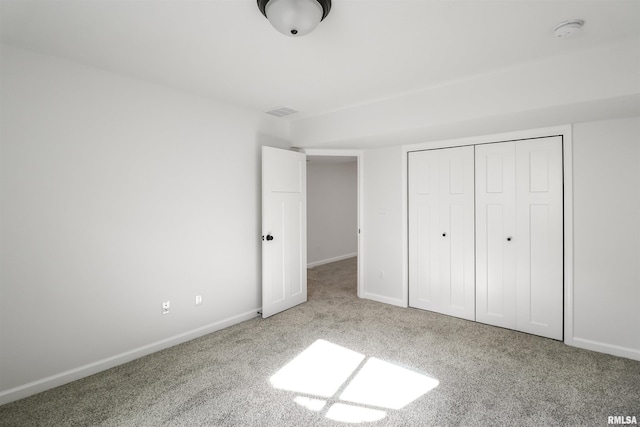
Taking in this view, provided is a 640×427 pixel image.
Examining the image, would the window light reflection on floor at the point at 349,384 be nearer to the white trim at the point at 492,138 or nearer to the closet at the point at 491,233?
the closet at the point at 491,233

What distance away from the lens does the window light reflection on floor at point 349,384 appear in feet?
6.71

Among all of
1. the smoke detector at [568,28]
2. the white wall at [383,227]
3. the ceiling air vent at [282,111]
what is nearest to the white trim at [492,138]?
the white wall at [383,227]

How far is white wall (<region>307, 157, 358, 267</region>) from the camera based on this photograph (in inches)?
260

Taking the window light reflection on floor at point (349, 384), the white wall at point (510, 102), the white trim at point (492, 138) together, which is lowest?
the window light reflection on floor at point (349, 384)

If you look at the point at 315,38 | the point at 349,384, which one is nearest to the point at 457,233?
the point at 349,384

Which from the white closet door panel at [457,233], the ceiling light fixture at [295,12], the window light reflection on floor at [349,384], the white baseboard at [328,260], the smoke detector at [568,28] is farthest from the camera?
the white baseboard at [328,260]

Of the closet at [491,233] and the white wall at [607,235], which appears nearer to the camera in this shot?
the white wall at [607,235]

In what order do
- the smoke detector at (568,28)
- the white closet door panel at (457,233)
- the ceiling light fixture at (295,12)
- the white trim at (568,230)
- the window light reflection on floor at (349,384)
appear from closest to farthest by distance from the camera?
1. the ceiling light fixture at (295,12)
2. the smoke detector at (568,28)
3. the window light reflection on floor at (349,384)
4. the white trim at (568,230)
5. the white closet door panel at (457,233)

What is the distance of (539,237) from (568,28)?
1.95 meters

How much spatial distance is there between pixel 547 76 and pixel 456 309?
2.53 metres

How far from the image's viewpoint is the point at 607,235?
274cm

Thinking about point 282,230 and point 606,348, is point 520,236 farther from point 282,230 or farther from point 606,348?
point 282,230

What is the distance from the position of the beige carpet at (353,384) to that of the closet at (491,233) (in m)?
0.35

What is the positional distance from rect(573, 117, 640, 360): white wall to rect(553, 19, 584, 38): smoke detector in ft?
4.11
